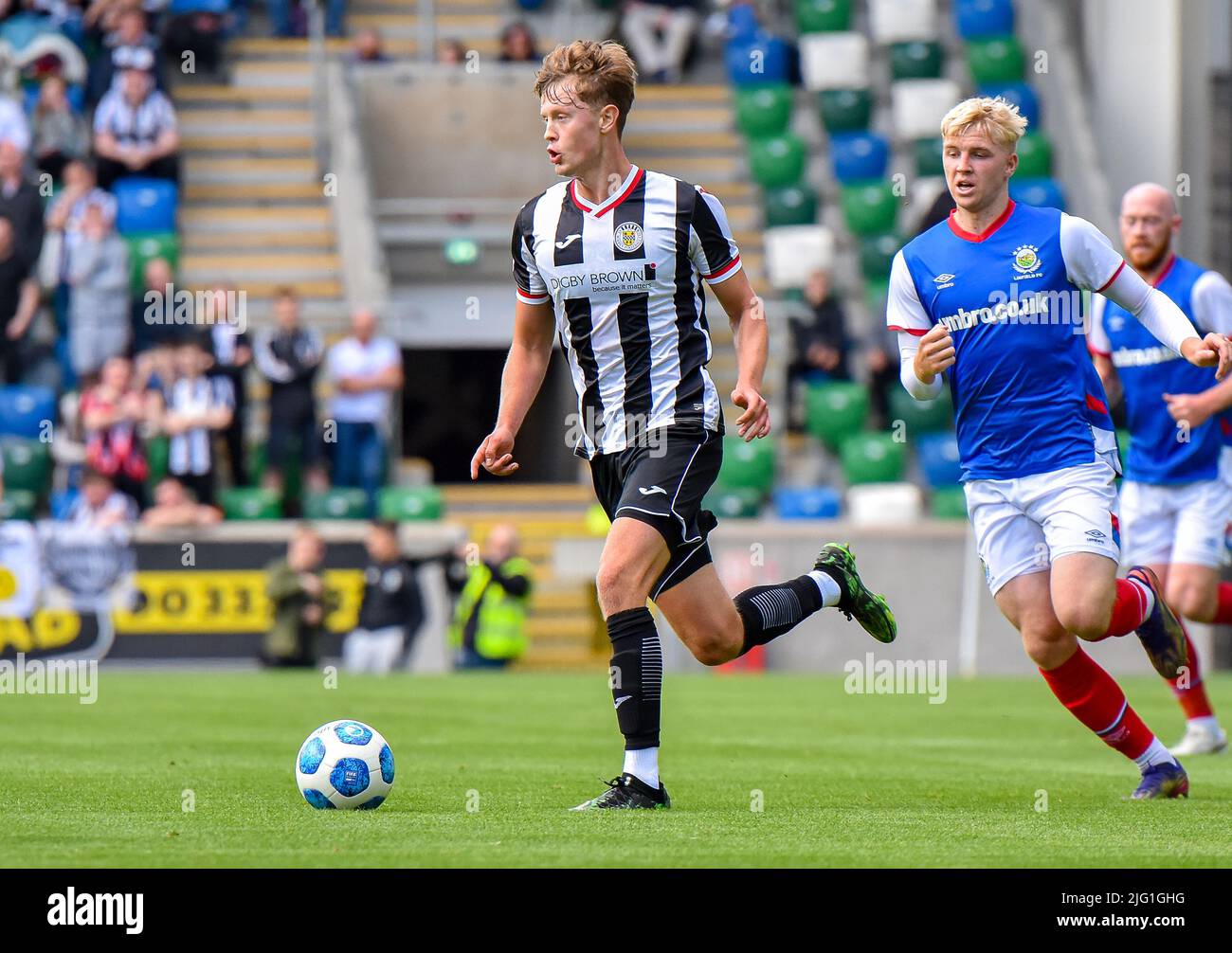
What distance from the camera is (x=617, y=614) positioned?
6.95m

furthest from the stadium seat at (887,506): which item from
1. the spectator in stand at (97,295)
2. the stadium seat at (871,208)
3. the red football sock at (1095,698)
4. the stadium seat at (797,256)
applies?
the red football sock at (1095,698)

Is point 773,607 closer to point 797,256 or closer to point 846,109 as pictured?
point 797,256

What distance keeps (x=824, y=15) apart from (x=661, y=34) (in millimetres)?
2092

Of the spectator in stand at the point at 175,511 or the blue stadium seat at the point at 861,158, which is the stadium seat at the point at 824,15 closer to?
the blue stadium seat at the point at 861,158

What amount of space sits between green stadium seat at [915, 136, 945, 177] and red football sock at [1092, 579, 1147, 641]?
1620 cm

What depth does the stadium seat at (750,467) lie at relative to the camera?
70.3 feet

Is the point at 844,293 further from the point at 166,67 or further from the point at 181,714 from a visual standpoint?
the point at 181,714

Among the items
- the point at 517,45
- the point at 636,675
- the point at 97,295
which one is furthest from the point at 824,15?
the point at 636,675

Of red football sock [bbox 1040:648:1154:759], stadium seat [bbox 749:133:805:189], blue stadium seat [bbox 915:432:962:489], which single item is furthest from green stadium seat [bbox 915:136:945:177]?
red football sock [bbox 1040:648:1154:759]

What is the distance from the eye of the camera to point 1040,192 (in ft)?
74.0

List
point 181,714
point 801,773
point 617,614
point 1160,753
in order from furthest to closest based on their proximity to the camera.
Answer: point 181,714 → point 801,773 → point 1160,753 → point 617,614

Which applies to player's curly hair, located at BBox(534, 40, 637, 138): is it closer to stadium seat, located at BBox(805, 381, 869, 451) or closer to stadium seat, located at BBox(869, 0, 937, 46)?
stadium seat, located at BBox(805, 381, 869, 451)
